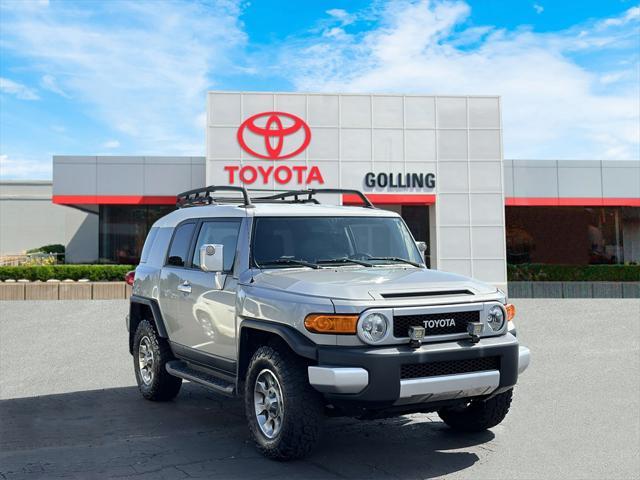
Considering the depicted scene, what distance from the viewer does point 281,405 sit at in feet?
16.6

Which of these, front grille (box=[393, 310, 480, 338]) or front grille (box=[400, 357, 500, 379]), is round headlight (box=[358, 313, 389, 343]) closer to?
front grille (box=[393, 310, 480, 338])

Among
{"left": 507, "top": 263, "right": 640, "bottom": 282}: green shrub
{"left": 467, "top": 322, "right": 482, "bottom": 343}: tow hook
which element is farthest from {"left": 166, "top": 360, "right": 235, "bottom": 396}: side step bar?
{"left": 507, "top": 263, "right": 640, "bottom": 282}: green shrub

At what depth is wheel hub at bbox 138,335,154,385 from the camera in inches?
300

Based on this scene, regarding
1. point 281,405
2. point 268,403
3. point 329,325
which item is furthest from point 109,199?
point 329,325

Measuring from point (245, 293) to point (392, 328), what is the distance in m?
1.49

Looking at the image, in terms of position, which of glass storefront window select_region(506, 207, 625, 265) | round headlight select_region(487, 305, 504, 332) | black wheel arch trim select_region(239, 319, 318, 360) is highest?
glass storefront window select_region(506, 207, 625, 265)

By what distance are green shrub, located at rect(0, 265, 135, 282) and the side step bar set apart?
1469 centimetres

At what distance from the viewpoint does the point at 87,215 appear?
38156mm

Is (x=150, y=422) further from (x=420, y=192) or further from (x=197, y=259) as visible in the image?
(x=420, y=192)

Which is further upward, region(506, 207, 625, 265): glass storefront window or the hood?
region(506, 207, 625, 265): glass storefront window

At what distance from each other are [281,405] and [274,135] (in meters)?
18.9

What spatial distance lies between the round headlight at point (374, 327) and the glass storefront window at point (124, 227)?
26338mm

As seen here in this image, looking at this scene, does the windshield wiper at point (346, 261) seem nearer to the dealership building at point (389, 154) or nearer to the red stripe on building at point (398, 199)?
the dealership building at point (389, 154)

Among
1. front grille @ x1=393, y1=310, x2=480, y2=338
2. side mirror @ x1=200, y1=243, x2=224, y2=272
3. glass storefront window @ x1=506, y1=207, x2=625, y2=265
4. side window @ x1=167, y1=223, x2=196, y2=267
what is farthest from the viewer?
glass storefront window @ x1=506, y1=207, x2=625, y2=265
